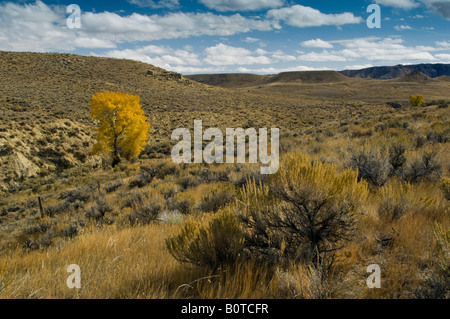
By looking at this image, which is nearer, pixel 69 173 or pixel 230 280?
pixel 230 280

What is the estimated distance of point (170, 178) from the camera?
13.7m

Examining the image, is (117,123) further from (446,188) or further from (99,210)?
(446,188)

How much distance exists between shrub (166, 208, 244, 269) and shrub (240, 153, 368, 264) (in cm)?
30

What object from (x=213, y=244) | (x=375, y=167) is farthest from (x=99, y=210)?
(x=375, y=167)

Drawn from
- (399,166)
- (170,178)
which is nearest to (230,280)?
(399,166)

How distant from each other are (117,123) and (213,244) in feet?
75.0

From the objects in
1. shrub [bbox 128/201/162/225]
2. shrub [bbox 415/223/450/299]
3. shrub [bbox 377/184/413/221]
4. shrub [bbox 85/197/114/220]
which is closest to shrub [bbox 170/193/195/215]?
shrub [bbox 128/201/162/225]

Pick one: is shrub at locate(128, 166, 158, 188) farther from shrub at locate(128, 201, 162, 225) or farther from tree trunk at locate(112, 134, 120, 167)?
tree trunk at locate(112, 134, 120, 167)

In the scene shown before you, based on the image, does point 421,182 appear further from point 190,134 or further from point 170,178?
point 190,134

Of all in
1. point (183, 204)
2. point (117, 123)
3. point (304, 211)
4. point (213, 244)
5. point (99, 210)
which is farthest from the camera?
point (117, 123)

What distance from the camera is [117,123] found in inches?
898

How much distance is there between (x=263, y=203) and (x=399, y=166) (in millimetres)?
5342

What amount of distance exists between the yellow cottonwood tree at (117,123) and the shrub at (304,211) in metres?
22.2

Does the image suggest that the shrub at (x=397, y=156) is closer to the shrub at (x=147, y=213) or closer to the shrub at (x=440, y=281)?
the shrub at (x=440, y=281)
